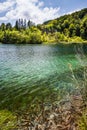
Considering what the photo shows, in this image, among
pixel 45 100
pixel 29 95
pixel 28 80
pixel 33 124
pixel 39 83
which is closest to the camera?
pixel 33 124

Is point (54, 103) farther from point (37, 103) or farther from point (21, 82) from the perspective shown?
point (21, 82)

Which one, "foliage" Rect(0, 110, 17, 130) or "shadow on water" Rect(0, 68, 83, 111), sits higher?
"foliage" Rect(0, 110, 17, 130)

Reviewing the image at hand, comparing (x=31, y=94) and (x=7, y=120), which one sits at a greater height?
(x=7, y=120)

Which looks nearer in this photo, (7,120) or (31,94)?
(7,120)

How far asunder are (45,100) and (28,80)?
10.2 meters

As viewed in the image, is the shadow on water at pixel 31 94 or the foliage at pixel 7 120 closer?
the foliage at pixel 7 120

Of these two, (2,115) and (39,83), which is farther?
(39,83)

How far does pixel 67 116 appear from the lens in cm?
1271

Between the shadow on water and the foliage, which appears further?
the shadow on water

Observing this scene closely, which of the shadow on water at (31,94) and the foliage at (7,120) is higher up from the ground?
the foliage at (7,120)

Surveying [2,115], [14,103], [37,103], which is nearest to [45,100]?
[37,103]

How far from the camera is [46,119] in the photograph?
12.9 m

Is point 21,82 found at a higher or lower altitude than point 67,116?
lower

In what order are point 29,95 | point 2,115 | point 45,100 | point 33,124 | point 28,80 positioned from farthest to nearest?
1. point 28,80
2. point 29,95
3. point 45,100
4. point 2,115
5. point 33,124
